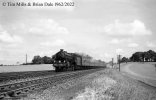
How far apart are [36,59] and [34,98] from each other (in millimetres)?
119074

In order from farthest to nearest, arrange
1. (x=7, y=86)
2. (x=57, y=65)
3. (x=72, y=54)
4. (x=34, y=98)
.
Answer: (x=72, y=54) < (x=57, y=65) < (x=7, y=86) < (x=34, y=98)

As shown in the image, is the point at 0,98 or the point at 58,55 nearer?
the point at 0,98

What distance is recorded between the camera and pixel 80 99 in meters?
10.9

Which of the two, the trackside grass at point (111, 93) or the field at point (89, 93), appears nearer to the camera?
the field at point (89, 93)

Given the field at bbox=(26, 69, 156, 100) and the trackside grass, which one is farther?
the trackside grass

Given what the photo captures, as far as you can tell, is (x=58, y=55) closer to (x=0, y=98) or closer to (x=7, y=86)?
(x=7, y=86)

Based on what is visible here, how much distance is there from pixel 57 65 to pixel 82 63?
11.2 metres

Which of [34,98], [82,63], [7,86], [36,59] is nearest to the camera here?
[34,98]

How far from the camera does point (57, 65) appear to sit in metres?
36.2

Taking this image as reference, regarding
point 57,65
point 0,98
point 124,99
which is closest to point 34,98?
point 0,98

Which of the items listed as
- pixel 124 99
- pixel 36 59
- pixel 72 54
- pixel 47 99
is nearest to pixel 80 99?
pixel 47 99

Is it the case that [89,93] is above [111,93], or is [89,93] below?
above

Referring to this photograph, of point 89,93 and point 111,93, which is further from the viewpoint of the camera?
point 111,93

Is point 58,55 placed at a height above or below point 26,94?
above
